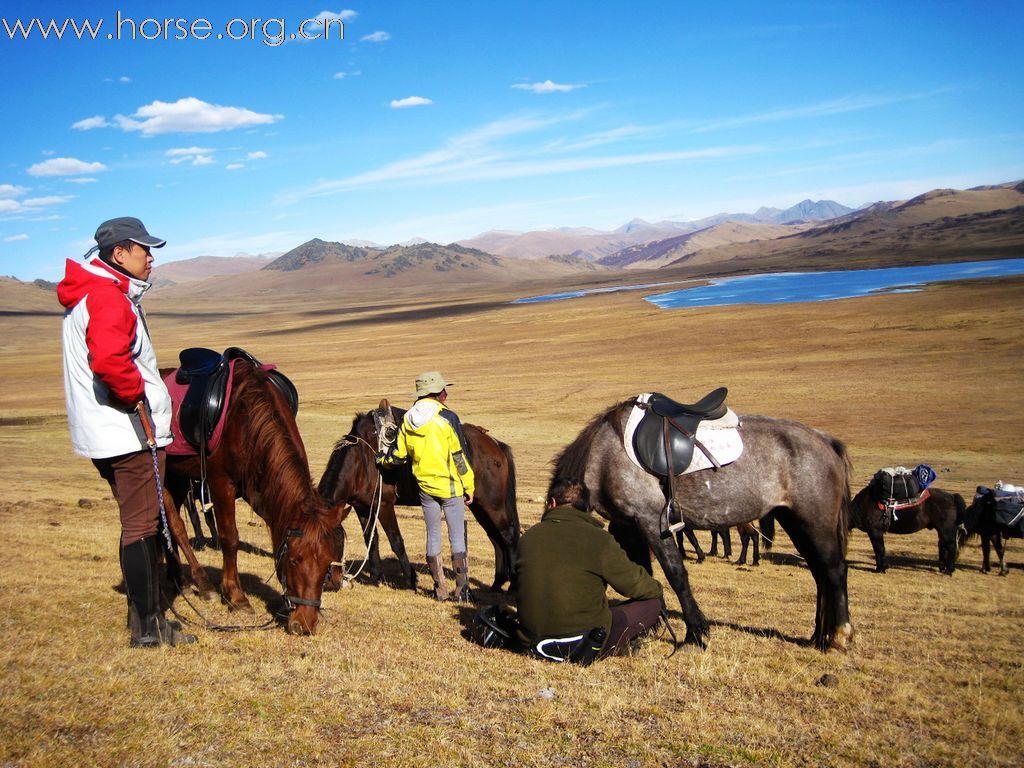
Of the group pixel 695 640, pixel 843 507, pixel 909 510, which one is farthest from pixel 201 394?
pixel 909 510

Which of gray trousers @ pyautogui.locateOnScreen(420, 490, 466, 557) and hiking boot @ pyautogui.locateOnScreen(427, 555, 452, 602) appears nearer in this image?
gray trousers @ pyautogui.locateOnScreen(420, 490, 466, 557)

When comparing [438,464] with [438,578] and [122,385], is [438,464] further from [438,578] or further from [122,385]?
[122,385]

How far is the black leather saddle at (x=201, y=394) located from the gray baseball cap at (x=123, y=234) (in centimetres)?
157

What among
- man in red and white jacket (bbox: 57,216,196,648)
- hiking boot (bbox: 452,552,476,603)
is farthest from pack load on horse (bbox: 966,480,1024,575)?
man in red and white jacket (bbox: 57,216,196,648)

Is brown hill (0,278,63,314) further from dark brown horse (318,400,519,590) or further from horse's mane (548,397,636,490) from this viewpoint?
horse's mane (548,397,636,490)

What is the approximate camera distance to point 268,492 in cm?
647

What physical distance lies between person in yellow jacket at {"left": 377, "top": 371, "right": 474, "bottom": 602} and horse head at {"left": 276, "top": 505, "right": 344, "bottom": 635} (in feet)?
6.65

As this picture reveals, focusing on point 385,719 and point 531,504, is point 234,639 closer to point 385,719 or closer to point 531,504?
point 385,719

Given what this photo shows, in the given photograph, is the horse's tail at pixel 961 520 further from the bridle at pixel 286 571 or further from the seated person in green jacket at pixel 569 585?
the bridle at pixel 286 571

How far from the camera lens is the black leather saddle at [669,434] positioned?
7.05m

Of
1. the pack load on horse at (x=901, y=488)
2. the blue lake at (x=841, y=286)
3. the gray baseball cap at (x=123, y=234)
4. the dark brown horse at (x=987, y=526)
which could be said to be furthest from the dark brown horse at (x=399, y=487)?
the blue lake at (x=841, y=286)

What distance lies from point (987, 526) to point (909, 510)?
121 cm

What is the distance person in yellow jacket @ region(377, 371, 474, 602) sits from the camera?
806cm

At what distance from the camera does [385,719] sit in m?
4.45
